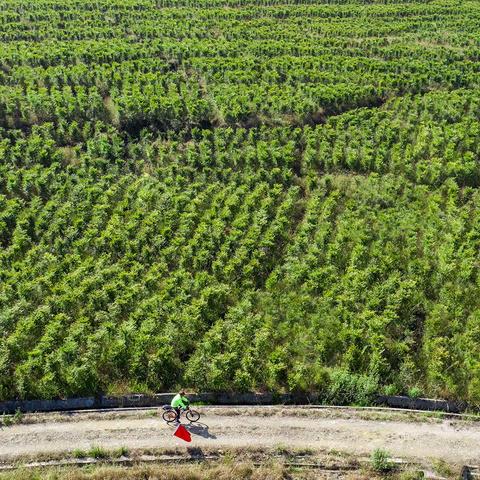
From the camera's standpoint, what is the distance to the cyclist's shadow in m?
23.3

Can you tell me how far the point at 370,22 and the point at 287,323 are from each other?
63757 millimetres

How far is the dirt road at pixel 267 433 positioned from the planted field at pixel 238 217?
1.64 meters

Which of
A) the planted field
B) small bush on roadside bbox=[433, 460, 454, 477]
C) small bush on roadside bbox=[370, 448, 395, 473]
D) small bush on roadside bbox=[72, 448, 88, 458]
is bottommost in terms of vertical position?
small bush on roadside bbox=[433, 460, 454, 477]

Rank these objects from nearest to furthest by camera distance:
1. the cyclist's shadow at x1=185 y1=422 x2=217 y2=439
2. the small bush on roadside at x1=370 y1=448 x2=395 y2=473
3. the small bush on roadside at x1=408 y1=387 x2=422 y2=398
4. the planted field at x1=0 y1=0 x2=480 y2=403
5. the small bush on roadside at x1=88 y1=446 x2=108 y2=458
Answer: the small bush on roadside at x1=370 y1=448 x2=395 y2=473 → the small bush on roadside at x1=88 y1=446 x2=108 y2=458 → the cyclist's shadow at x1=185 y1=422 x2=217 y2=439 → the small bush on roadside at x1=408 y1=387 x2=422 y2=398 → the planted field at x1=0 y1=0 x2=480 y2=403

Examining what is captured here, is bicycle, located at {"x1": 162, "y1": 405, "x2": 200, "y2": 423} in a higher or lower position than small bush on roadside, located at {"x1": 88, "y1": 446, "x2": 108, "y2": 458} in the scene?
higher

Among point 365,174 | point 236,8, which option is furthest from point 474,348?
point 236,8

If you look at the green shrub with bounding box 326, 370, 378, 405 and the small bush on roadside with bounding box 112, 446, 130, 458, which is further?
the green shrub with bounding box 326, 370, 378, 405

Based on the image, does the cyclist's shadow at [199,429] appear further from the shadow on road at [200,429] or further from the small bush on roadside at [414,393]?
the small bush on roadside at [414,393]

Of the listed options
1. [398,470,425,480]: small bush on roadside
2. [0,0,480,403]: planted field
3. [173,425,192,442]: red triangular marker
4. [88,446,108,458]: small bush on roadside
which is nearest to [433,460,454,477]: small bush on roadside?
[398,470,425,480]: small bush on roadside

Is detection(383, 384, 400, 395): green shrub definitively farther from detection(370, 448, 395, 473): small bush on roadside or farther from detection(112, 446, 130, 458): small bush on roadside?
detection(112, 446, 130, 458): small bush on roadside

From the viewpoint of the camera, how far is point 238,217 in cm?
3638

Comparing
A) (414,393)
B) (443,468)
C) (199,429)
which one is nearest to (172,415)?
(199,429)

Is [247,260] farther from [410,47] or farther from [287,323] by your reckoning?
[410,47]

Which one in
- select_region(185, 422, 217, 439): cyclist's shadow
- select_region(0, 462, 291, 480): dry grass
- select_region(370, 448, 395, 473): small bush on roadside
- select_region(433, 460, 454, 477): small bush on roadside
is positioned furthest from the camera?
select_region(185, 422, 217, 439): cyclist's shadow
